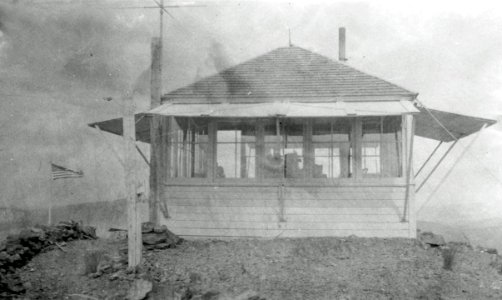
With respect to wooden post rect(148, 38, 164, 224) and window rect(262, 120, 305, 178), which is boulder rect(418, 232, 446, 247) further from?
wooden post rect(148, 38, 164, 224)

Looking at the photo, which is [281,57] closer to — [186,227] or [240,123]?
[240,123]

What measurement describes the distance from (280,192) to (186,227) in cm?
252

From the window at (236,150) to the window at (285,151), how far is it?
0.36m

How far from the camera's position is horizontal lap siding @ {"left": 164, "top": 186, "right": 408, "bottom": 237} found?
1133 cm

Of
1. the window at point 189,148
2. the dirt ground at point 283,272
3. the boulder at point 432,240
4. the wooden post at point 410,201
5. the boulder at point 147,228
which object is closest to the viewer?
the dirt ground at point 283,272

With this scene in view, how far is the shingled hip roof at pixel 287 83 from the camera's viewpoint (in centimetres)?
1199

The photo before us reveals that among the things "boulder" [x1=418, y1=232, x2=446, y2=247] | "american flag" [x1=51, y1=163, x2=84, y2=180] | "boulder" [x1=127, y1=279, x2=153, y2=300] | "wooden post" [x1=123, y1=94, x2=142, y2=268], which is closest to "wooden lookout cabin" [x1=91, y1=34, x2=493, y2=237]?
"boulder" [x1=418, y1=232, x2=446, y2=247]

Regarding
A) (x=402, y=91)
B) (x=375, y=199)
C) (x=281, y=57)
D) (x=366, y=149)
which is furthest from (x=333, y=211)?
(x=281, y=57)

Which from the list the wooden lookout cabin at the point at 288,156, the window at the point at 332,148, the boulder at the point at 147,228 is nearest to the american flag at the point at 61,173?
the wooden lookout cabin at the point at 288,156

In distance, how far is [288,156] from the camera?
1198 centimetres

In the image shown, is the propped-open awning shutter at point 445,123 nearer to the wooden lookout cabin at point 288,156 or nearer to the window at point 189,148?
the wooden lookout cabin at point 288,156

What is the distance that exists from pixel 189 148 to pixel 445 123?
21.5ft

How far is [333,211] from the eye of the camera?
37.6 ft

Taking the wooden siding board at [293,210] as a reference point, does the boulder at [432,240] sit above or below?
below
